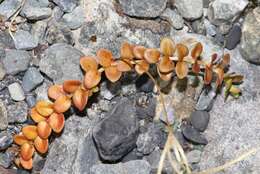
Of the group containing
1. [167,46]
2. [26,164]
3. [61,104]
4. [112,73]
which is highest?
[167,46]

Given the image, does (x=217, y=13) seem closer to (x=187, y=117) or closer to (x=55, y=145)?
(x=187, y=117)

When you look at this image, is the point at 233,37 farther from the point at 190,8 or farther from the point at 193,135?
the point at 193,135

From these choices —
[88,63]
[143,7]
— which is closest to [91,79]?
[88,63]

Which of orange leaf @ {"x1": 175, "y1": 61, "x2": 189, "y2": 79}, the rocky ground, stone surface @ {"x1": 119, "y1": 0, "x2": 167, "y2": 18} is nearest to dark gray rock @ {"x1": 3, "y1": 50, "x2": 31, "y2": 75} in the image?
the rocky ground

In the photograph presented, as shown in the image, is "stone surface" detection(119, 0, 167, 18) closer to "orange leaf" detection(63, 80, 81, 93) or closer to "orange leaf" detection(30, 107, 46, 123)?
"orange leaf" detection(63, 80, 81, 93)

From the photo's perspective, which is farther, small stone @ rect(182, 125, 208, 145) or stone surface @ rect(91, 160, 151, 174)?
small stone @ rect(182, 125, 208, 145)

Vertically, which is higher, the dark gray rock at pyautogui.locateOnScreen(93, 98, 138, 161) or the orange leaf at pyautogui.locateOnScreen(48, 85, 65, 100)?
the orange leaf at pyautogui.locateOnScreen(48, 85, 65, 100)

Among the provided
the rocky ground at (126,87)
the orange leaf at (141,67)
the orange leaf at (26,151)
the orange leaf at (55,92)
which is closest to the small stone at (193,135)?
the rocky ground at (126,87)
